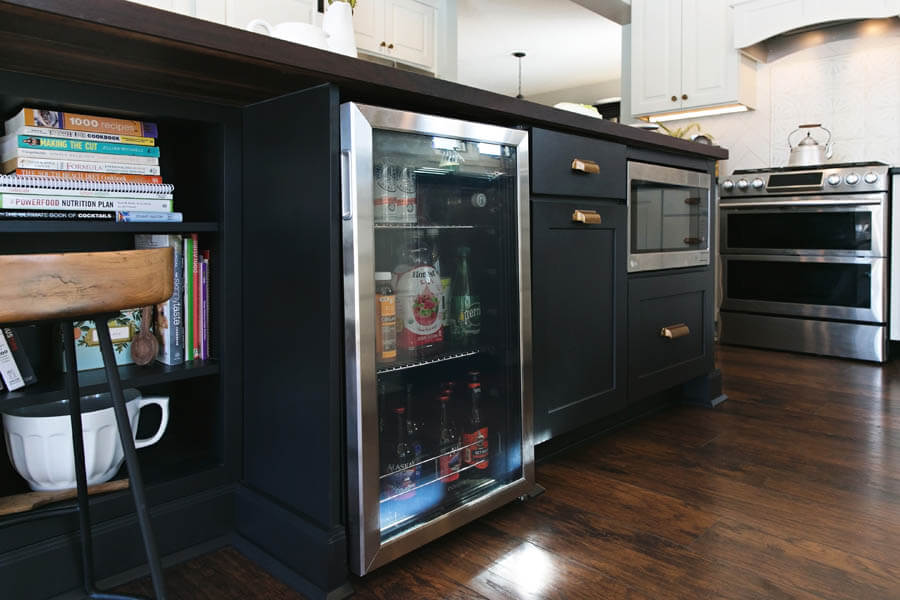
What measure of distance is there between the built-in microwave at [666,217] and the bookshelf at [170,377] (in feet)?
3.99

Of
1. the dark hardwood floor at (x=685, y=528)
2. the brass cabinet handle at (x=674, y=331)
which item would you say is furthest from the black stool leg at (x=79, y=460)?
the brass cabinet handle at (x=674, y=331)

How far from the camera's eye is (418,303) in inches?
57.2

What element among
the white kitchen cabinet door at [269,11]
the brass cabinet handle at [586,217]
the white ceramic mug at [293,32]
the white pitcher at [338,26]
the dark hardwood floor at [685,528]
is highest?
the white kitchen cabinet door at [269,11]

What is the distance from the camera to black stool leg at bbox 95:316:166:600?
0.94 meters

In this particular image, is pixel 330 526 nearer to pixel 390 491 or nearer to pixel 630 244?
pixel 390 491

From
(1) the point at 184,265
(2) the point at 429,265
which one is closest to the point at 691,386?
(2) the point at 429,265

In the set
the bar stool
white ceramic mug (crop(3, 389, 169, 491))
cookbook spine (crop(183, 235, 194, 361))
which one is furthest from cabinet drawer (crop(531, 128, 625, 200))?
white ceramic mug (crop(3, 389, 169, 491))

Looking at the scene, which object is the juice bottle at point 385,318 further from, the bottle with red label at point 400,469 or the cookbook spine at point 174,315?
the cookbook spine at point 174,315

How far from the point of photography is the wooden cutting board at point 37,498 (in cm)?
117

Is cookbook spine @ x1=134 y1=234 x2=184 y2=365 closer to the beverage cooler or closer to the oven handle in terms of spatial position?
the beverage cooler

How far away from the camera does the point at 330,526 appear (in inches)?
47.9

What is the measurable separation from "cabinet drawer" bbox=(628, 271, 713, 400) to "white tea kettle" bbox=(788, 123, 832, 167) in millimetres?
1827

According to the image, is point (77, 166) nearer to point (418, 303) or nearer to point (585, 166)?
point (418, 303)

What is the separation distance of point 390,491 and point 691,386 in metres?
1.64
